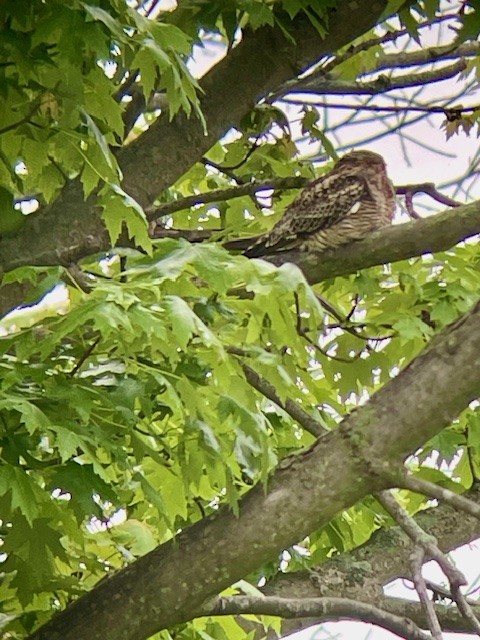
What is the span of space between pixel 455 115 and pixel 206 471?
2.90 feet

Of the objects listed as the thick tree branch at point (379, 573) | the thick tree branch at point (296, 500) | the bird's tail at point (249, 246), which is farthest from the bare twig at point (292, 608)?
the bird's tail at point (249, 246)

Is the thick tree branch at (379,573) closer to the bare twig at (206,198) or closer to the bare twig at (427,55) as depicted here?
the bare twig at (206,198)

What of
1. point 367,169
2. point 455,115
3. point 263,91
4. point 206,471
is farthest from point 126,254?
point 367,169

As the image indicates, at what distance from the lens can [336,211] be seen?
1.85 m

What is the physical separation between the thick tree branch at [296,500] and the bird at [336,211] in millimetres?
377

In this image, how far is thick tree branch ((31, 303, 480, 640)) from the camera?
1.18m

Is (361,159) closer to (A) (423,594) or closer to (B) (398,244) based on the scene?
(B) (398,244)

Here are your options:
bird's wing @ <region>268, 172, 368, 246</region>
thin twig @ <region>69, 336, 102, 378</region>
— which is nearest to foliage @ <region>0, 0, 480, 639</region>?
thin twig @ <region>69, 336, 102, 378</region>

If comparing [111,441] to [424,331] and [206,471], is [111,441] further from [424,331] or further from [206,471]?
[424,331]

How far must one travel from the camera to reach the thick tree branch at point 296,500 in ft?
3.87

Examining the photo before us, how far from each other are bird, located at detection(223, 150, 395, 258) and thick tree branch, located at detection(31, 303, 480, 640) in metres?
0.38

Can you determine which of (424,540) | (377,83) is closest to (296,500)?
(424,540)

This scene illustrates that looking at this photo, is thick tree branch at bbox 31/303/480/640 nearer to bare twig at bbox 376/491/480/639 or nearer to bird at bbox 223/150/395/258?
Answer: bare twig at bbox 376/491/480/639

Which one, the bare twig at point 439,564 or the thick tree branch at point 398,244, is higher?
the thick tree branch at point 398,244
